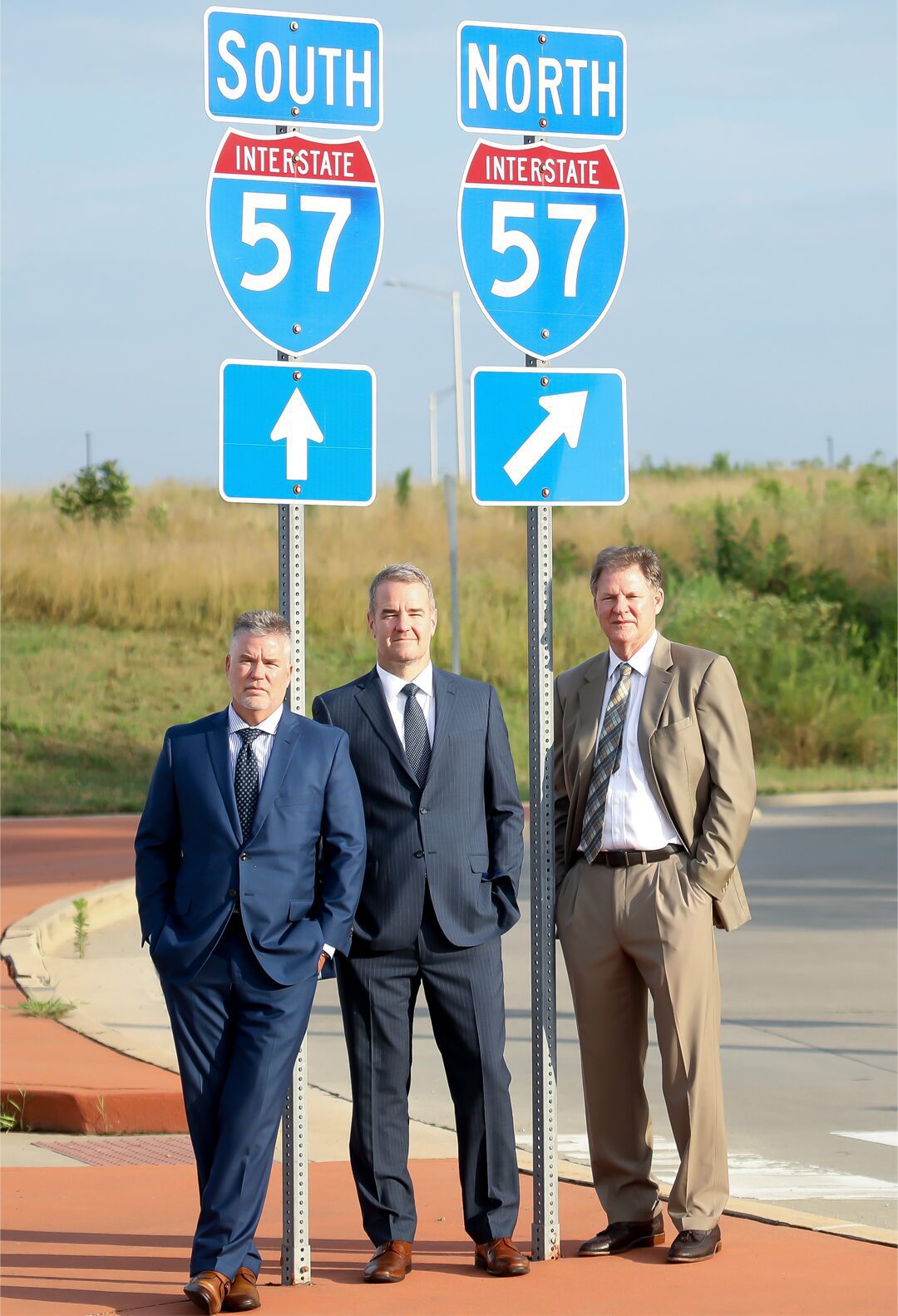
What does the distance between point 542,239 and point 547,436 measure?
2.15ft

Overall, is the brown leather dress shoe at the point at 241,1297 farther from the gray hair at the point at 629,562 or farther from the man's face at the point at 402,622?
the gray hair at the point at 629,562

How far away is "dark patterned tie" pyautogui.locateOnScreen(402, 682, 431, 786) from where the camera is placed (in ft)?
18.6

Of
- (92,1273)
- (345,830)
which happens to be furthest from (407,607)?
(92,1273)

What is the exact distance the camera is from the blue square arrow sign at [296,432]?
5.78m

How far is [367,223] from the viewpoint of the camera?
5.91 m

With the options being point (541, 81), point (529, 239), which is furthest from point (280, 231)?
point (541, 81)

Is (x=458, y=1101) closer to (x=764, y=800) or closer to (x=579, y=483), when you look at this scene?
(x=579, y=483)

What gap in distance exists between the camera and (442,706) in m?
5.71

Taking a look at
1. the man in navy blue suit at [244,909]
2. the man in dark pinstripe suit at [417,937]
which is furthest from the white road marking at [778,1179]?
the man in navy blue suit at [244,909]

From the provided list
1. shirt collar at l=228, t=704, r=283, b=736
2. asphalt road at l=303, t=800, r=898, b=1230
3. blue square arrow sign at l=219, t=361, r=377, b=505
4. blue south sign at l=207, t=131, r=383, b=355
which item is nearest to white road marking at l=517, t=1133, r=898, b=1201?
asphalt road at l=303, t=800, r=898, b=1230

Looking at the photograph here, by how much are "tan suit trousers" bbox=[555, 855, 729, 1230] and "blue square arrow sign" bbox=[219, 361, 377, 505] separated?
58.5 inches

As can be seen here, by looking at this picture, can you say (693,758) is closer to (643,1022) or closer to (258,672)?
(643,1022)

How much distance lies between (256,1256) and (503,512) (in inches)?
1561

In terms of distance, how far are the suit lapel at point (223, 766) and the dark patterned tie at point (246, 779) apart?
22mm
